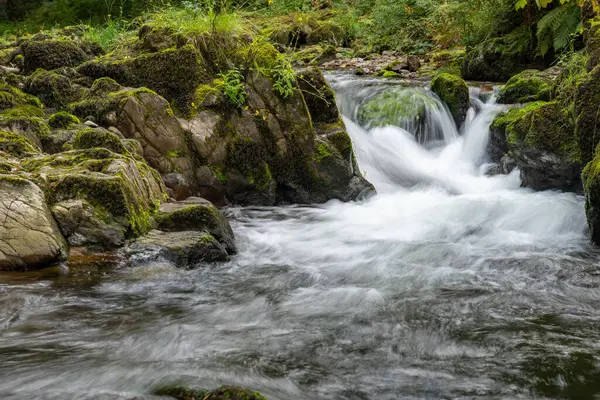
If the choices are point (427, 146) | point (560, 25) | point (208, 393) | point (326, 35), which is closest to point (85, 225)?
point (208, 393)

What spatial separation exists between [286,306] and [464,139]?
647 centimetres

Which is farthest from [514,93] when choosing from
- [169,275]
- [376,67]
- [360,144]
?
[169,275]

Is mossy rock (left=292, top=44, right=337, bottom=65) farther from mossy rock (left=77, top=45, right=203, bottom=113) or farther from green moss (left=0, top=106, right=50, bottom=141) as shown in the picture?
green moss (left=0, top=106, right=50, bottom=141)

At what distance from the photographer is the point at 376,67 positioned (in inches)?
539

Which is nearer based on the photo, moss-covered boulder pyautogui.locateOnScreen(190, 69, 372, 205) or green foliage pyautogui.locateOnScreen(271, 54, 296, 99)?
moss-covered boulder pyautogui.locateOnScreen(190, 69, 372, 205)

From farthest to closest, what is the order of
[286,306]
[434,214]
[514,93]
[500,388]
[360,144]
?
[514,93]
[360,144]
[434,214]
[286,306]
[500,388]

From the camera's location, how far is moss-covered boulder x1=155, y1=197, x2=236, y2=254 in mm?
4887

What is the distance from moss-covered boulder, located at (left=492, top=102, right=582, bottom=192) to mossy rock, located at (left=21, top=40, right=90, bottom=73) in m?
6.58

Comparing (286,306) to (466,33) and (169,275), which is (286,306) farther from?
(466,33)

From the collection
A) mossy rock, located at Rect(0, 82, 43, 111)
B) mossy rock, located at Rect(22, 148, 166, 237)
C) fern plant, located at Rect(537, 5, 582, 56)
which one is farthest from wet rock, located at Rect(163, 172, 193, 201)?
fern plant, located at Rect(537, 5, 582, 56)

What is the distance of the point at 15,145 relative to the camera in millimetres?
5066

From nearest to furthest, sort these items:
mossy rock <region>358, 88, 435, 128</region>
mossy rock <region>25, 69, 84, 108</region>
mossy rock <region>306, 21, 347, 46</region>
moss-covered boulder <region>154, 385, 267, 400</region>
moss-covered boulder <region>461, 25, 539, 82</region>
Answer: moss-covered boulder <region>154, 385, 267, 400</region>, mossy rock <region>25, 69, 84, 108</region>, mossy rock <region>358, 88, 435, 128</region>, moss-covered boulder <region>461, 25, 539, 82</region>, mossy rock <region>306, 21, 347, 46</region>

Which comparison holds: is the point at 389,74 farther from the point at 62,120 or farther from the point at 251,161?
the point at 62,120

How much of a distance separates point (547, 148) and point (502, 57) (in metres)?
5.42
